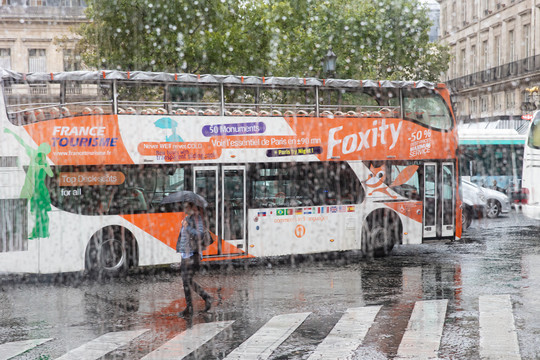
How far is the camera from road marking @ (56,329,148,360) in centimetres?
813

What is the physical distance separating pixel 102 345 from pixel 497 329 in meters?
4.89

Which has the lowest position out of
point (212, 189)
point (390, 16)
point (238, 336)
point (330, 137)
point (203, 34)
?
point (238, 336)

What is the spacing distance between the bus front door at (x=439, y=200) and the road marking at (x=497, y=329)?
577 centimetres

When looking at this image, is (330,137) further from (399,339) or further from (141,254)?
(399,339)

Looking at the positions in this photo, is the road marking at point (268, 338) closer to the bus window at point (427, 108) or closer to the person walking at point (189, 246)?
the person walking at point (189, 246)

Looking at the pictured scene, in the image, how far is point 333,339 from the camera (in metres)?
8.78

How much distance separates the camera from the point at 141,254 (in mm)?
14148

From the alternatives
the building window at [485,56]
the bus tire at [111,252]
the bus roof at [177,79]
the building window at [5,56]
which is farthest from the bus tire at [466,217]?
the building window at [5,56]

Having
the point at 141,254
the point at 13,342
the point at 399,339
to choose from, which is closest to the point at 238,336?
the point at 399,339

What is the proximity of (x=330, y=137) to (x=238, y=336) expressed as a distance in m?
7.54

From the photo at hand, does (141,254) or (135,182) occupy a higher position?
(135,182)

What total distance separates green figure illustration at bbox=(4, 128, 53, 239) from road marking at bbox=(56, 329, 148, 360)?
469 centimetres

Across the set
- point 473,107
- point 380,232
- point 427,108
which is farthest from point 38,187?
point 473,107

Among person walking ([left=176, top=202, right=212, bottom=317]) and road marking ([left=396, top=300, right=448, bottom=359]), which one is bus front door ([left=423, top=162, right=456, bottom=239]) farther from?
person walking ([left=176, top=202, right=212, bottom=317])
